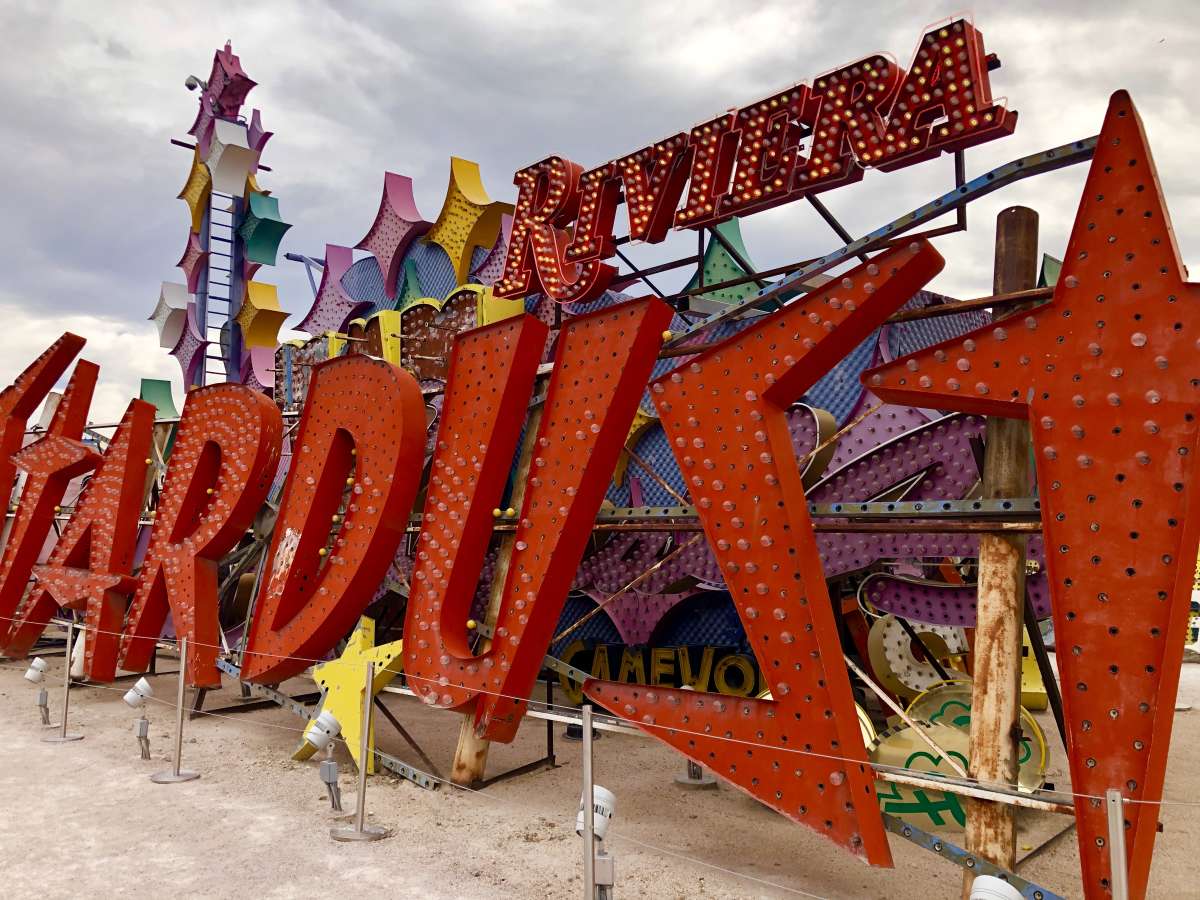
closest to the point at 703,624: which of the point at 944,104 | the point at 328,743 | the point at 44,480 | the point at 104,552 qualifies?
the point at 328,743

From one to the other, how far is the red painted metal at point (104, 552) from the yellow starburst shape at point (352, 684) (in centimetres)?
400

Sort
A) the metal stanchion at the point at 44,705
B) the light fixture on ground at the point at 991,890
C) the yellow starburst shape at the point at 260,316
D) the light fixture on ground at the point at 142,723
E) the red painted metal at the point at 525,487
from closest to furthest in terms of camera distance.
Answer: the light fixture on ground at the point at 991,890
the red painted metal at the point at 525,487
the light fixture on ground at the point at 142,723
the metal stanchion at the point at 44,705
the yellow starburst shape at the point at 260,316

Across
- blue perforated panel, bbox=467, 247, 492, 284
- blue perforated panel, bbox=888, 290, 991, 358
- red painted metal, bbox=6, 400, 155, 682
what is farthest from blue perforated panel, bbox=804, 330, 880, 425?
red painted metal, bbox=6, 400, 155, 682

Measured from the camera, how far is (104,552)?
38.7ft

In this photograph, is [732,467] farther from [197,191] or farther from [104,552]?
[197,191]

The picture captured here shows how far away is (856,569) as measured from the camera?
822cm

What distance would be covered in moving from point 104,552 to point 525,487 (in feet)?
23.5

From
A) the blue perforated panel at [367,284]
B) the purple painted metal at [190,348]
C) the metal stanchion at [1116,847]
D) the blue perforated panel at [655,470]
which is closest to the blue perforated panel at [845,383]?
the blue perforated panel at [655,470]

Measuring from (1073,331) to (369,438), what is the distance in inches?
240

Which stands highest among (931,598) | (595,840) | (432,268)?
(432,268)

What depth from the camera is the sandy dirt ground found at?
5.75 metres

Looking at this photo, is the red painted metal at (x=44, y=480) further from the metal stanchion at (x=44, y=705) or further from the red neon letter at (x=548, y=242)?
the red neon letter at (x=548, y=242)

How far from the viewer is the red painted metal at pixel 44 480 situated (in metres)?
13.5

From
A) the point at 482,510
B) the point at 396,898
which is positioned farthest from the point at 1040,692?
the point at 396,898
